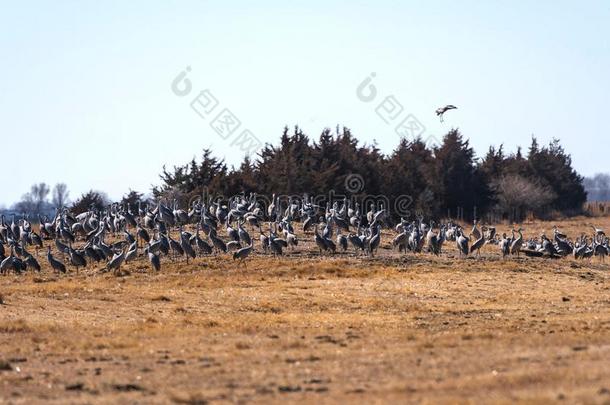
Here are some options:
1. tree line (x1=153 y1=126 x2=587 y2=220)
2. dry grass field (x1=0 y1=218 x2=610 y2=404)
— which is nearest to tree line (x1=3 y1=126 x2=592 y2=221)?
tree line (x1=153 y1=126 x2=587 y2=220)

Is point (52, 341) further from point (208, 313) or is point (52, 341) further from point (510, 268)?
point (510, 268)

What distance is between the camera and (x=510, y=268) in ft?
124

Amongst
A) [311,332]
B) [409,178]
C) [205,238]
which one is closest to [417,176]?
[409,178]

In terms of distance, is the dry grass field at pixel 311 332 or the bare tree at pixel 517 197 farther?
the bare tree at pixel 517 197

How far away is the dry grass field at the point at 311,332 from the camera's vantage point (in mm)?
14711

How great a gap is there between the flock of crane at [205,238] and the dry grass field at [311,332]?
1.05 meters

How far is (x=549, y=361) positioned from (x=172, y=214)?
30.8 metres

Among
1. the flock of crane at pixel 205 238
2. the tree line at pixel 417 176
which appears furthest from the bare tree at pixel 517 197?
the flock of crane at pixel 205 238

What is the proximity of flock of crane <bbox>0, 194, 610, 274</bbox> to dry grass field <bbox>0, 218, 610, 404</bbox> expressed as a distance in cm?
105

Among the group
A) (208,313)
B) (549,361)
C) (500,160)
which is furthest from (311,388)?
(500,160)

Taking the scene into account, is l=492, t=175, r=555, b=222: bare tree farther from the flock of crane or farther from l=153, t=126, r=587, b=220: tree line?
the flock of crane

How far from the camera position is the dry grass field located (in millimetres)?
14711

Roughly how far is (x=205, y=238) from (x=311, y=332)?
72.9 feet

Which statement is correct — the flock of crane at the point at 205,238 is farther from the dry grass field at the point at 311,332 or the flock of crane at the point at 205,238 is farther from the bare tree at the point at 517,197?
the bare tree at the point at 517,197
